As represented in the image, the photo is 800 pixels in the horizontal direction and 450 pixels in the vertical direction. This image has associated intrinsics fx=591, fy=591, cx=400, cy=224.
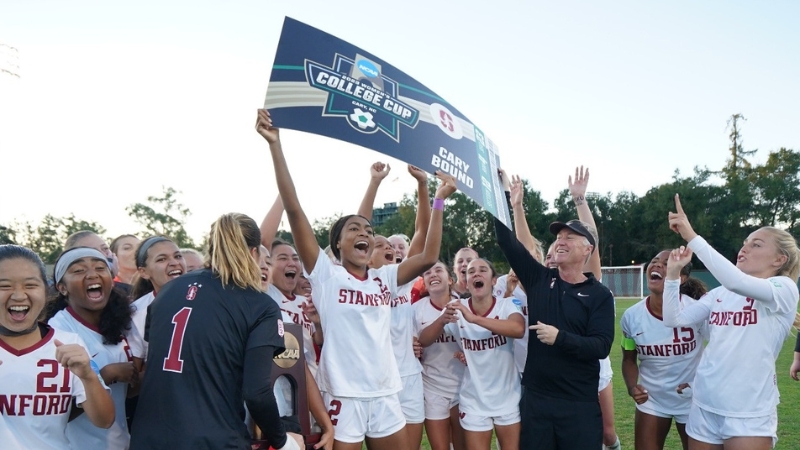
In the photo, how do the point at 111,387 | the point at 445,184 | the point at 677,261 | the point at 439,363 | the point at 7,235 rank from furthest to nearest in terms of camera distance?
the point at 7,235, the point at 439,363, the point at 677,261, the point at 445,184, the point at 111,387

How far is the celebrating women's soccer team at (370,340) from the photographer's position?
2.90m

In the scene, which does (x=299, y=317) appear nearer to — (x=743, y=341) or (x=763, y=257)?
(x=743, y=341)

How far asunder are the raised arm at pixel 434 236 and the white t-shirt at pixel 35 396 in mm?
2363

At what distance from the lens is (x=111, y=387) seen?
344cm

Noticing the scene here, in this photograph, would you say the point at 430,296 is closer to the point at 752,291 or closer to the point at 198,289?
the point at 752,291

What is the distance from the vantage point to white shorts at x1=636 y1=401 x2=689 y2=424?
5.16 m

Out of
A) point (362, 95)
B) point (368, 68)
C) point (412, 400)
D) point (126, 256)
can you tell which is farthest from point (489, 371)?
point (126, 256)

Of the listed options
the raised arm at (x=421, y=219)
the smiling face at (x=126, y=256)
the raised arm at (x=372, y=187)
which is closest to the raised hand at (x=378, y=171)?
the raised arm at (x=372, y=187)

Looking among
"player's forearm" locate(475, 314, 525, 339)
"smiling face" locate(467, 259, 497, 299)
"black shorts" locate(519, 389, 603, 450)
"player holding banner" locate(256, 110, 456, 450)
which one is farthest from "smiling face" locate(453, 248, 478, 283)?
"black shorts" locate(519, 389, 603, 450)

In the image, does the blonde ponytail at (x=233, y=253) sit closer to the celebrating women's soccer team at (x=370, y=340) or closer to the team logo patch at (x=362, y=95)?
the celebrating women's soccer team at (x=370, y=340)

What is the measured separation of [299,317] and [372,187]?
1.30m

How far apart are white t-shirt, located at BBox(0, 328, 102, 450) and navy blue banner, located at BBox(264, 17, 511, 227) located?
1780 millimetres

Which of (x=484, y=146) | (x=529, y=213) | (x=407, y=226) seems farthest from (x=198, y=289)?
(x=407, y=226)

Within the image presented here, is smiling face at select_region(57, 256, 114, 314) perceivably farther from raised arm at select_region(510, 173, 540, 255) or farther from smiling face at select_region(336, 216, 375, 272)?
raised arm at select_region(510, 173, 540, 255)
